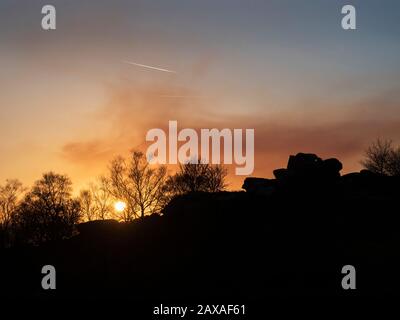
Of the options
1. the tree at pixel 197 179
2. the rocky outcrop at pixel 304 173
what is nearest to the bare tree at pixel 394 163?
the tree at pixel 197 179

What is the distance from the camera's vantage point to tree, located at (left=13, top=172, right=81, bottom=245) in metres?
64.4

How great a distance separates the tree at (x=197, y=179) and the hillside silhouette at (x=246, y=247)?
28374mm

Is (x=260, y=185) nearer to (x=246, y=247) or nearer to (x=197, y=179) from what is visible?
(x=246, y=247)

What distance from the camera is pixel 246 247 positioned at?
1187 inches

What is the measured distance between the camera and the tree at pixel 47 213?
6438cm

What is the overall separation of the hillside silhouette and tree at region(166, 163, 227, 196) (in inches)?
1117

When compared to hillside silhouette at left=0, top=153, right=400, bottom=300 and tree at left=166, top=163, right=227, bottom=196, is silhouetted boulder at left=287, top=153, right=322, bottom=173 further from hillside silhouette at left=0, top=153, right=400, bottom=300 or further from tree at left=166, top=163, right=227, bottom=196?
tree at left=166, top=163, right=227, bottom=196

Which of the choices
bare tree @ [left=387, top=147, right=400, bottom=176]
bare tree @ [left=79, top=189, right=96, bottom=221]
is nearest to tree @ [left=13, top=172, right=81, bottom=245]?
bare tree @ [left=79, top=189, right=96, bottom=221]

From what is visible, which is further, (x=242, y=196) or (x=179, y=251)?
(x=242, y=196)
